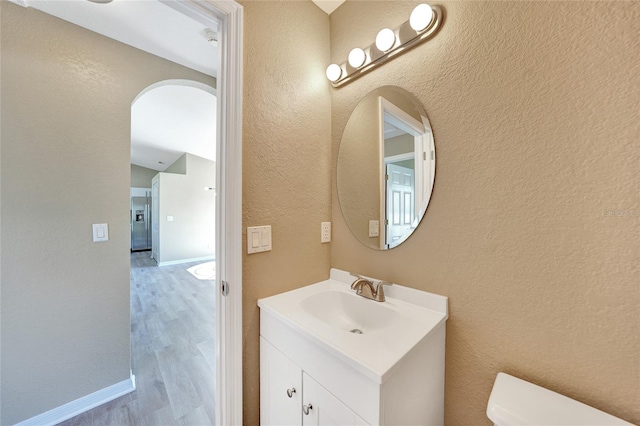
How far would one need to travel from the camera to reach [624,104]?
1.92ft

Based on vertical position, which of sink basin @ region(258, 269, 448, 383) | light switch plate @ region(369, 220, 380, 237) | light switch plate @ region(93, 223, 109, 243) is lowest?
sink basin @ region(258, 269, 448, 383)

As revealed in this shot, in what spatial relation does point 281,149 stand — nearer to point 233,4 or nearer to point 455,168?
point 233,4

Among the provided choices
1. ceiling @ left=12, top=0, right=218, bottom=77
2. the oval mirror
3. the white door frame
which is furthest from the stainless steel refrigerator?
the oval mirror

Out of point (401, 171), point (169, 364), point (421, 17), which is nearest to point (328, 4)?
point (421, 17)

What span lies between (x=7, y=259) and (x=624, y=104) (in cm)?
272

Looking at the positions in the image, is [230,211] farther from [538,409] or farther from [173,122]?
[173,122]

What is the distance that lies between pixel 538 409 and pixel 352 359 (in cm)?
53

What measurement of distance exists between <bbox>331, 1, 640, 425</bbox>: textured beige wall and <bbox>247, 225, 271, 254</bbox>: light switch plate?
2.23 feet

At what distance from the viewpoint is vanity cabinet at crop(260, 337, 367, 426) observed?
27.5 inches

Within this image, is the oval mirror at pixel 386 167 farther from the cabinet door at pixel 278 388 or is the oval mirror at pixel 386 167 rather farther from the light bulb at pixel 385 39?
the cabinet door at pixel 278 388

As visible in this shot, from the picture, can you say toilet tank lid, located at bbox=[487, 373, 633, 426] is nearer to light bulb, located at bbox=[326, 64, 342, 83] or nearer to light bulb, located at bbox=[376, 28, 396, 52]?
light bulb, located at bbox=[376, 28, 396, 52]

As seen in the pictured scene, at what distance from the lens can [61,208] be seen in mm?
1362

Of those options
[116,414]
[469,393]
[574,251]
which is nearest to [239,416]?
[469,393]

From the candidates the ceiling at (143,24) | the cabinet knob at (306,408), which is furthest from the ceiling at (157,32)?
the cabinet knob at (306,408)
